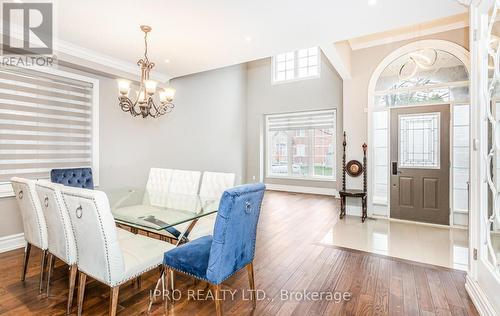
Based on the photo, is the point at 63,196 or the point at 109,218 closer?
the point at 109,218

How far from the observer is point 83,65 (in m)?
3.55

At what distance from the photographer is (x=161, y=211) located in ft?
→ 8.08

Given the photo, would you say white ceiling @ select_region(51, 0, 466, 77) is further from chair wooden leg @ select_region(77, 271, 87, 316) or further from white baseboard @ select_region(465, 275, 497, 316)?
white baseboard @ select_region(465, 275, 497, 316)

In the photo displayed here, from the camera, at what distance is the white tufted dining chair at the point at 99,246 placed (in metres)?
1.60

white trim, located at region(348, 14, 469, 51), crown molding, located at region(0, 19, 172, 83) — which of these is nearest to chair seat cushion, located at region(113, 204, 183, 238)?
crown molding, located at region(0, 19, 172, 83)

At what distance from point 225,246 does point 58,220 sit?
4.47 ft

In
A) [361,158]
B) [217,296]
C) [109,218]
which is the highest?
[361,158]

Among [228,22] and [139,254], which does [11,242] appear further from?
[228,22]

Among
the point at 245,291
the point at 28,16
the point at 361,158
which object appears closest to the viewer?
the point at 245,291

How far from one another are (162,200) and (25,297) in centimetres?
137

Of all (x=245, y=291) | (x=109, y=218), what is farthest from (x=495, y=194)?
(x=109, y=218)

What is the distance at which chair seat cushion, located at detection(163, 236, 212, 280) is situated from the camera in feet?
5.71

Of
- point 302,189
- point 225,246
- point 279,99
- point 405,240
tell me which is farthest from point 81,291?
point 279,99

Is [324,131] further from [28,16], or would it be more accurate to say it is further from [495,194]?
[28,16]
